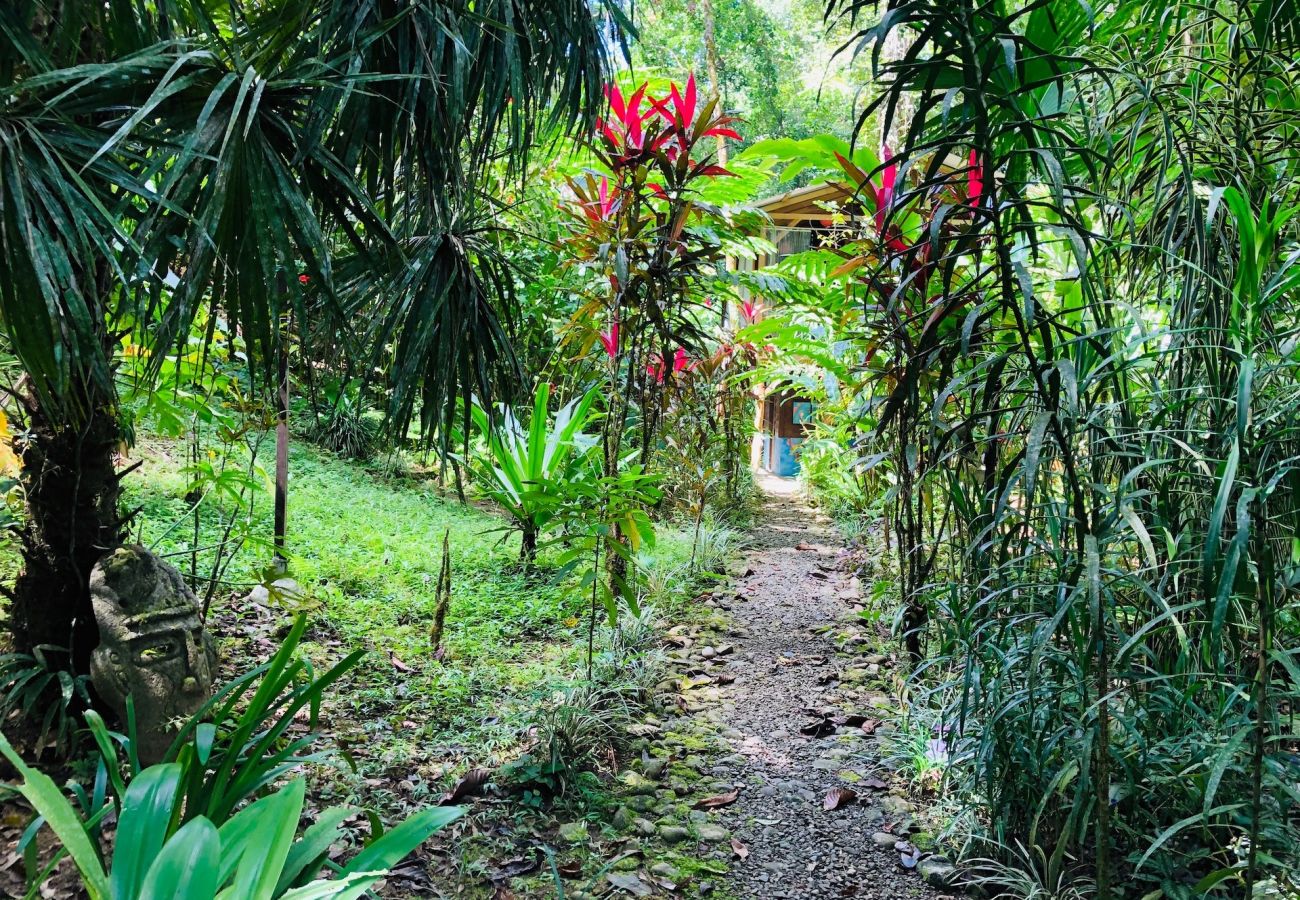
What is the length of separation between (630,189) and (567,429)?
1622 mm

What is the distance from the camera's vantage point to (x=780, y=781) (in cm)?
246

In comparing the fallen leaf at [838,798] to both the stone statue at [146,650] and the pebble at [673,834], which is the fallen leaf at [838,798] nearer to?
the pebble at [673,834]

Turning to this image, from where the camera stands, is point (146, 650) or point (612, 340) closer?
point (146, 650)

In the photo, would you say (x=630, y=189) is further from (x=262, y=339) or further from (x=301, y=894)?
(x=301, y=894)

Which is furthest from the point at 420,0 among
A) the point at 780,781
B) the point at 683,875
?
the point at 780,781

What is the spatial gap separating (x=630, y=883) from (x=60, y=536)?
1.76 m

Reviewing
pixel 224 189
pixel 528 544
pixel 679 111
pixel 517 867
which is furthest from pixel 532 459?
pixel 224 189

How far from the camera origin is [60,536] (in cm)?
224

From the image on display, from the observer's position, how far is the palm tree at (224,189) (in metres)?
1.40

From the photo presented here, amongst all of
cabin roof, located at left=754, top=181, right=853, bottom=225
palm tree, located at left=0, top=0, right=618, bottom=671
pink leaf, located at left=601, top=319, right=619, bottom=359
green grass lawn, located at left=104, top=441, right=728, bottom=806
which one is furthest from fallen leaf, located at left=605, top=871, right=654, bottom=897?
cabin roof, located at left=754, top=181, right=853, bottom=225

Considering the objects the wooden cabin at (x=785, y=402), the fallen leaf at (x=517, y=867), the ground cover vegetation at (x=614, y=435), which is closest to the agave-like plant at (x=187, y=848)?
the ground cover vegetation at (x=614, y=435)

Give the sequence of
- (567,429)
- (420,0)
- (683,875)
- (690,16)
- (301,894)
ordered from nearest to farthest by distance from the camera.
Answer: (301,894)
(420,0)
(683,875)
(567,429)
(690,16)

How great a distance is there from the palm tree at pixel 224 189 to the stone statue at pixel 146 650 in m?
0.19

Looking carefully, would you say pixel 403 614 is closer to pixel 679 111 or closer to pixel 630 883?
pixel 630 883
